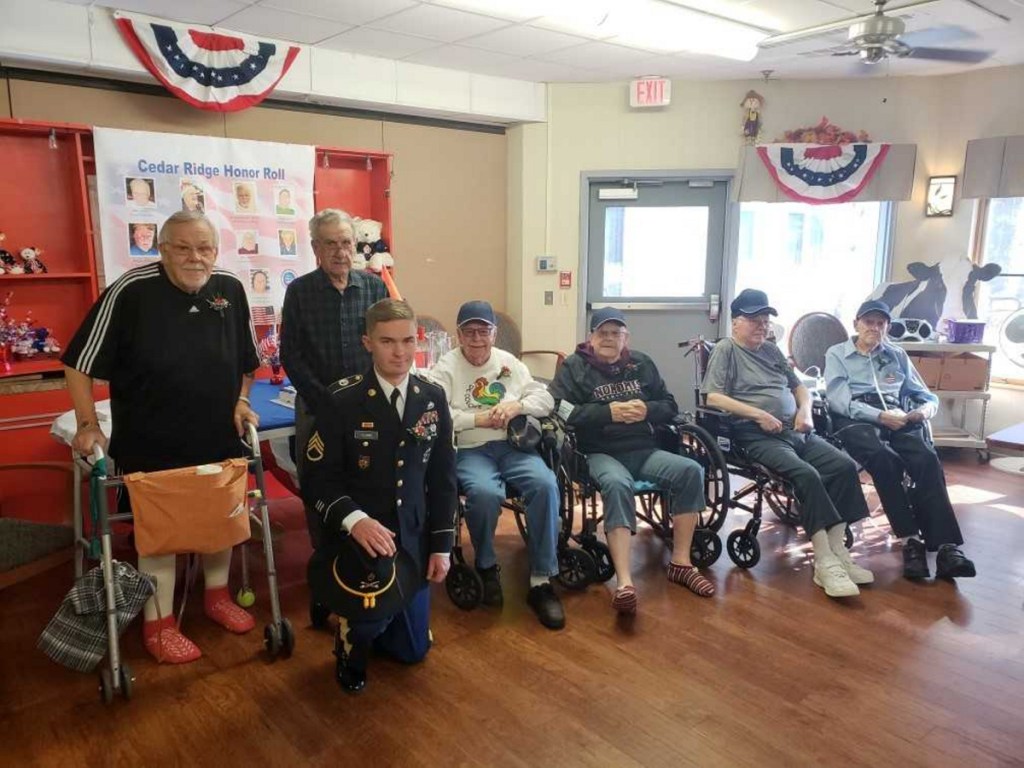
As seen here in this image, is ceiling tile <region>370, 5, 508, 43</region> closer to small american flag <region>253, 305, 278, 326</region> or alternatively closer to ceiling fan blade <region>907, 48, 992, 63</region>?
small american flag <region>253, 305, 278, 326</region>

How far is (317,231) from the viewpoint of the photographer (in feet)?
8.73

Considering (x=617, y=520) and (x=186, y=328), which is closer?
(x=186, y=328)

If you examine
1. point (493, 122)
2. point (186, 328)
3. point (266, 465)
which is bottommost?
point (266, 465)

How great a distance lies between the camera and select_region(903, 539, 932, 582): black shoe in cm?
317

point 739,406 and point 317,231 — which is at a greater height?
point 317,231

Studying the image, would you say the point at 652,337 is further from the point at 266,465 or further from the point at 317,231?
the point at 317,231

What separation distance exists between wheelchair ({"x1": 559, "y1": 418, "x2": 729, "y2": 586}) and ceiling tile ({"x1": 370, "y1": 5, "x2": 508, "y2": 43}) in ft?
6.93

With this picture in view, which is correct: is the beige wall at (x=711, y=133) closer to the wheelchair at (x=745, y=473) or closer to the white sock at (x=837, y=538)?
the wheelchair at (x=745, y=473)

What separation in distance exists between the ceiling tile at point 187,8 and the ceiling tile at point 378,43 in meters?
0.64

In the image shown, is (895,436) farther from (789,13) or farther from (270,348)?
(270,348)

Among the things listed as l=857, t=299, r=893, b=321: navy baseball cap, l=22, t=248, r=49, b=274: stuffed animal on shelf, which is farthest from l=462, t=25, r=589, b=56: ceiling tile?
l=22, t=248, r=49, b=274: stuffed animal on shelf

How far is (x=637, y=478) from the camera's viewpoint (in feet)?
10.3

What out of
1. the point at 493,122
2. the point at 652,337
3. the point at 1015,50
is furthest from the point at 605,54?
the point at 1015,50

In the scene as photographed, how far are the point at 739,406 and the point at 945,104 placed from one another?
Answer: 10.9ft
